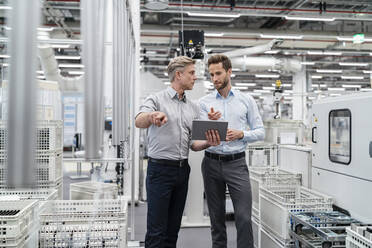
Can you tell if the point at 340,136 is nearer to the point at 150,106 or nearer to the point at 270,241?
the point at 270,241

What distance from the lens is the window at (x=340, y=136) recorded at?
7.22 ft

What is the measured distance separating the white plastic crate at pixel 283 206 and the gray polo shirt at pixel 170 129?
0.87 meters

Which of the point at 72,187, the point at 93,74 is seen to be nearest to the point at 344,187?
the point at 93,74

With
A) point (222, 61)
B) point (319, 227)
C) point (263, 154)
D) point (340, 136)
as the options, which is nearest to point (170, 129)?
point (222, 61)

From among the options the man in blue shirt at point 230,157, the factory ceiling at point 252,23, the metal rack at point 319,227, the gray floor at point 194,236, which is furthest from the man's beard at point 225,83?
the factory ceiling at point 252,23

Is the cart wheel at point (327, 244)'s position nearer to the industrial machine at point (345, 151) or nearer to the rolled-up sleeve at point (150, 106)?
the industrial machine at point (345, 151)

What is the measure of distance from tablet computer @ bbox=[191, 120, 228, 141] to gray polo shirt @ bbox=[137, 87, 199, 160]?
14 cm

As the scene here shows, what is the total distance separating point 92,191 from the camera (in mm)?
2977

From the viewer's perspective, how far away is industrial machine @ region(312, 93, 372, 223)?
200cm

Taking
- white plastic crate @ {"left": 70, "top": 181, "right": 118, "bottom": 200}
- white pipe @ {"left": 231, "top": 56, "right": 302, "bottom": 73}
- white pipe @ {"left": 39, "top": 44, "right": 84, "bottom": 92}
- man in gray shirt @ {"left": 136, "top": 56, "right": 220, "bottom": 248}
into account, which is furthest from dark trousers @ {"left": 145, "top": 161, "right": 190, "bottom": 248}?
white pipe @ {"left": 231, "top": 56, "right": 302, "bottom": 73}

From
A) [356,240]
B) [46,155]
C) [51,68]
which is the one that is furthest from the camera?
[51,68]

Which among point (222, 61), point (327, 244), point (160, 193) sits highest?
point (222, 61)

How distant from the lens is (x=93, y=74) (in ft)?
2.98

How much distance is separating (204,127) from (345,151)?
1197 mm
